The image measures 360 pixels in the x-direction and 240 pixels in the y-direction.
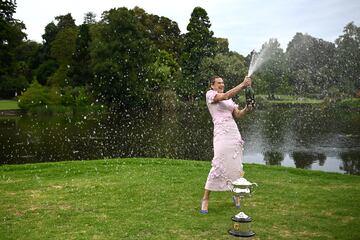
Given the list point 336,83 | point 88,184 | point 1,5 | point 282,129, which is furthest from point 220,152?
point 336,83

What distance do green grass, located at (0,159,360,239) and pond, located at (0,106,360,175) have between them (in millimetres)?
9229

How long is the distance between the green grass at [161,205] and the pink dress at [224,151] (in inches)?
27.3

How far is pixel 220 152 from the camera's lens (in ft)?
27.5

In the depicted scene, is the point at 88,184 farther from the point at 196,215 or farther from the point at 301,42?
the point at 301,42

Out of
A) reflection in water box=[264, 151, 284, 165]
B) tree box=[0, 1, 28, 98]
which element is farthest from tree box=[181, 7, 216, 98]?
reflection in water box=[264, 151, 284, 165]

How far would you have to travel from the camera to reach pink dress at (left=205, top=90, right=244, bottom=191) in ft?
27.4

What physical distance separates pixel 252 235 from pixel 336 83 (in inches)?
2360

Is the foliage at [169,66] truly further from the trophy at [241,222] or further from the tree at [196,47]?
the trophy at [241,222]

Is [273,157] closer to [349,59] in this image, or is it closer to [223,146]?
[223,146]

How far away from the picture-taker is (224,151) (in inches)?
329

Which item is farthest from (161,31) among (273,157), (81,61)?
(273,157)

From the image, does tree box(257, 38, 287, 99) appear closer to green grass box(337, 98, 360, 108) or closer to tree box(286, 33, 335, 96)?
tree box(286, 33, 335, 96)

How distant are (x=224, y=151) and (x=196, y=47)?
5599cm

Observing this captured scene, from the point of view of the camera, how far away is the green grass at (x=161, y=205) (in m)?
7.37
